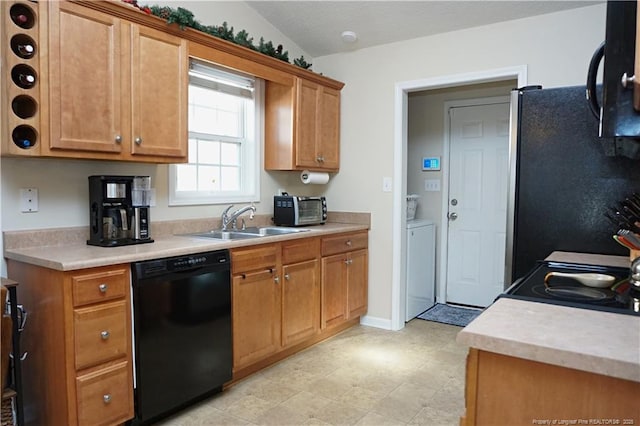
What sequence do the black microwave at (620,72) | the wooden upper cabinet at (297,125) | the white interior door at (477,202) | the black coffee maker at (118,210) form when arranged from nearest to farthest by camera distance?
the black microwave at (620,72) < the black coffee maker at (118,210) < the wooden upper cabinet at (297,125) < the white interior door at (477,202)

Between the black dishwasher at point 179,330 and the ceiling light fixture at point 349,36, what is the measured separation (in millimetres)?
2144

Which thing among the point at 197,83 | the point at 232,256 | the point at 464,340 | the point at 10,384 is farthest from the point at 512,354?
the point at 197,83

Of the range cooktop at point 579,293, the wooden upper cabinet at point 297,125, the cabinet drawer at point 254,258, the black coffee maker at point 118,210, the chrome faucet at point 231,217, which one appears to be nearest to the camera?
the range cooktop at point 579,293

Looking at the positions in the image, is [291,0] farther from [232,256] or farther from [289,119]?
[232,256]

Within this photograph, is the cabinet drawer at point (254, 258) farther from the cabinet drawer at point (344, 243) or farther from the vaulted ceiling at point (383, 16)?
the vaulted ceiling at point (383, 16)

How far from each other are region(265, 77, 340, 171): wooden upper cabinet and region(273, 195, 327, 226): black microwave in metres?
0.26

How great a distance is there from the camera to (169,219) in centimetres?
292

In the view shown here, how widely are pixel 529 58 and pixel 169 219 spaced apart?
280cm

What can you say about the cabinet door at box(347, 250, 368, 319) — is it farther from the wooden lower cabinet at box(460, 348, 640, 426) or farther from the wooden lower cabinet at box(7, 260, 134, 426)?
the wooden lower cabinet at box(460, 348, 640, 426)

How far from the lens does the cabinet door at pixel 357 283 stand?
3.71m

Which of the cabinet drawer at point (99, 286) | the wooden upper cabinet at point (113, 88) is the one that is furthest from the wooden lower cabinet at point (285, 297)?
the wooden upper cabinet at point (113, 88)

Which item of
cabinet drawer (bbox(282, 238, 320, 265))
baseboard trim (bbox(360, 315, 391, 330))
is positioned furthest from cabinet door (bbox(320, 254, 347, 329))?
baseboard trim (bbox(360, 315, 391, 330))

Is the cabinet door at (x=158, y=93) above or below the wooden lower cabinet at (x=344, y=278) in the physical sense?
above

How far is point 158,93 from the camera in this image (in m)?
2.47
